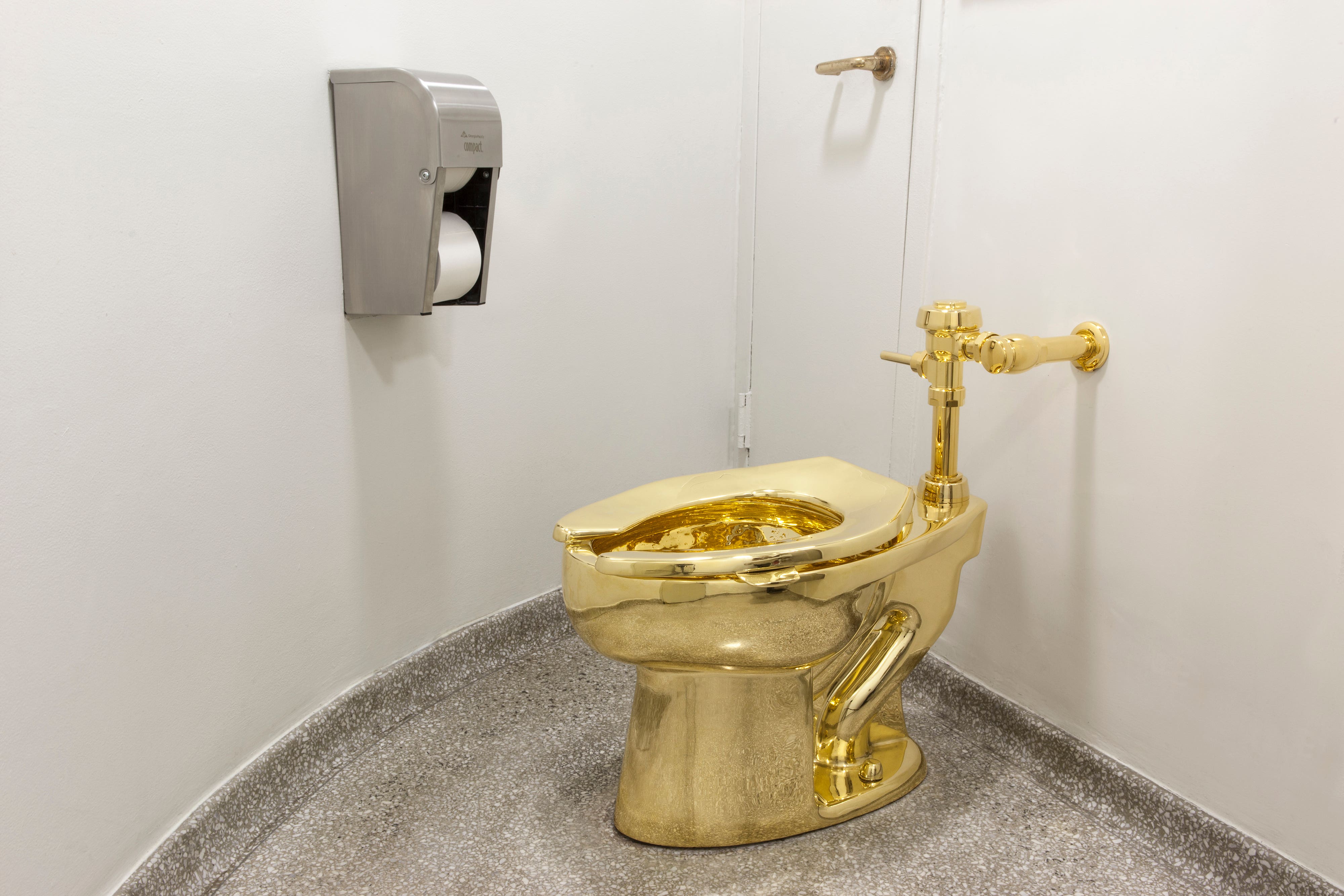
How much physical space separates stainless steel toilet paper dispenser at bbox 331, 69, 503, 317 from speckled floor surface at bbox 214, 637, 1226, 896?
581 millimetres

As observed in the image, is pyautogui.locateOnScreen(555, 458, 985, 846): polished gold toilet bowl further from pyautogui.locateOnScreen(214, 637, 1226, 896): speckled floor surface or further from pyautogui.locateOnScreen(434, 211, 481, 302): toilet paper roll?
pyautogui.locateOnScreen(434, 211, 481, 302): toilet paper roll

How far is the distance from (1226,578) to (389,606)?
3.27ft

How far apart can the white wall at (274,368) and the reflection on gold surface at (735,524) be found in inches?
15.0

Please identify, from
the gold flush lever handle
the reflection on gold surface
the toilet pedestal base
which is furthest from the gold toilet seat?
the gold flush lever handle

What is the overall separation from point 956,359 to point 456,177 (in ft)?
1.95

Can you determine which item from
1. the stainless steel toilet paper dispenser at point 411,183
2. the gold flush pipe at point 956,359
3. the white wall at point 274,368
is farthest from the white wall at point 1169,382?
the stainless steel toilet paper dispenser at point 411,183

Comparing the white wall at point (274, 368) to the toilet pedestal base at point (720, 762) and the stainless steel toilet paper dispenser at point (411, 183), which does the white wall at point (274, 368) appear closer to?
the stainless steel toilet paper dispenser at point (411, 183)

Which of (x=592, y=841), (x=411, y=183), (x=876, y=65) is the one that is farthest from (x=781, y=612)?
(x=876, y=65)

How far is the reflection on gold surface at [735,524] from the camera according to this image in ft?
3.58

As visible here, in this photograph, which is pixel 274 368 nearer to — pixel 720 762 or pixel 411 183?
pixel 411 183

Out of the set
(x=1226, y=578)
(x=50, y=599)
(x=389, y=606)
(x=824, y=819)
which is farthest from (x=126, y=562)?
(x=1226, y=578)

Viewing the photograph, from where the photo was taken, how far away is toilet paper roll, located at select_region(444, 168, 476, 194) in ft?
3.36

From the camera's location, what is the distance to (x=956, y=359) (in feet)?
3.63

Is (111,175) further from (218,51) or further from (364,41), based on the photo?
(364,41)
